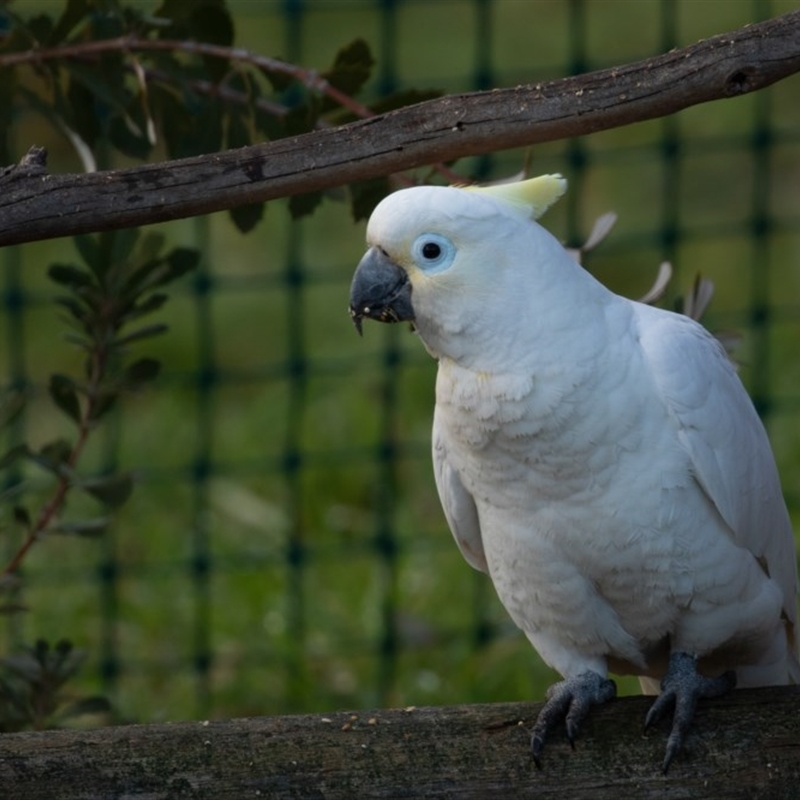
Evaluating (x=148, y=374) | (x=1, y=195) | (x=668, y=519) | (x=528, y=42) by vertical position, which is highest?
(x=528, y=42)

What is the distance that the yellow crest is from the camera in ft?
4.26

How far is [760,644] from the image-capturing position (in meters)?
1.52

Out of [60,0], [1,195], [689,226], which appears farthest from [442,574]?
[60,0]

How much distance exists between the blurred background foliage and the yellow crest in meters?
0.25

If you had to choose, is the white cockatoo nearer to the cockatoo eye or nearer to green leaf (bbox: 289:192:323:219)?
the cockatoo eye

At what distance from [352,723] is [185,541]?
1.68 m

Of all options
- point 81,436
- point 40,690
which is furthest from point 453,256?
point 40,690

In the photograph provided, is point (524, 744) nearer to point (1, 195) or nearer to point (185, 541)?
point (1, 195)

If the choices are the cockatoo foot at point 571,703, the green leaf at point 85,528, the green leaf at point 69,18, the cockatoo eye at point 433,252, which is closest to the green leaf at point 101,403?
the green leaf at point 85,528

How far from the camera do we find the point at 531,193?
131 cm

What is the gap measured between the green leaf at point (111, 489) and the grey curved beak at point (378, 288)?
0.44 m

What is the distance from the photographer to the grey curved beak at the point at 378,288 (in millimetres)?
1292

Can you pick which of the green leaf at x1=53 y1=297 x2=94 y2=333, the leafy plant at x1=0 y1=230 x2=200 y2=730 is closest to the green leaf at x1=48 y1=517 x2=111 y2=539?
the leafy plant at x1=0 y1=230 x2=200 y2=730

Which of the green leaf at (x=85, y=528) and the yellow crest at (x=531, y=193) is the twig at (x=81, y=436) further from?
the yellow crest at (x=531, y=193)
